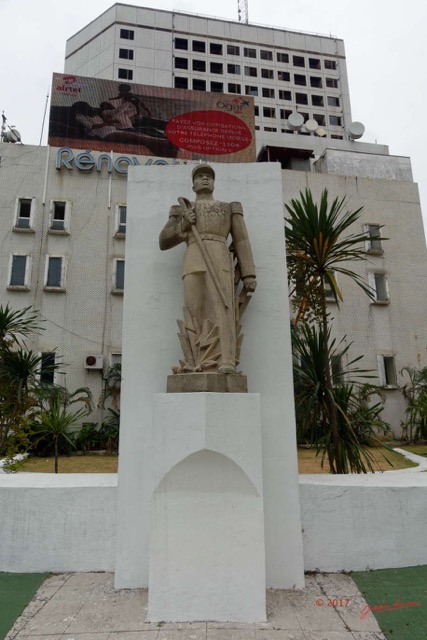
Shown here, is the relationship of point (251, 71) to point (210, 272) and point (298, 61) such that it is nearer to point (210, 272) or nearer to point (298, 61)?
point (298, 61)

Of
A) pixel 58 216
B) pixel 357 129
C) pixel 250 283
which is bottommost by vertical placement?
pixel 250 283

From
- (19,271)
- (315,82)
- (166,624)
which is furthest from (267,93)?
(166,624)

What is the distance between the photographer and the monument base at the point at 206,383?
358cm

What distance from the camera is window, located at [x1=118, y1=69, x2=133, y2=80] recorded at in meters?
29.6

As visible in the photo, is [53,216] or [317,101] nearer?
[53,216]

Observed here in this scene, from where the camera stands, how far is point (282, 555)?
3.80m

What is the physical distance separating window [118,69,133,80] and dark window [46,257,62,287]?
20340 mm

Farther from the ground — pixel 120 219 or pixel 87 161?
pixel 87 161

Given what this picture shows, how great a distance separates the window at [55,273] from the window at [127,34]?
2268 centimetres

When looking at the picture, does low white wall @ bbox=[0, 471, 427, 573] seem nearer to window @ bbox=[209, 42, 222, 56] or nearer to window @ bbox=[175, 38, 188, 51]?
window @ bbox=[175, 38, 188, 51]

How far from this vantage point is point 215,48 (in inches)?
1324

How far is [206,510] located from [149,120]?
17.8m

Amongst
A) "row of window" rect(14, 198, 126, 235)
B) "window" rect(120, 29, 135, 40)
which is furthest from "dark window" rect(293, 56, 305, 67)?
"row of window" rect(14, 198, 126, 235)

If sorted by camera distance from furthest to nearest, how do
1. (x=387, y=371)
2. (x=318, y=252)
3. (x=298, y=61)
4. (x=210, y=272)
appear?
(x=298, y=61)
(x=387, y=371)
(x=318, y=252)
(x=210, y=272)
